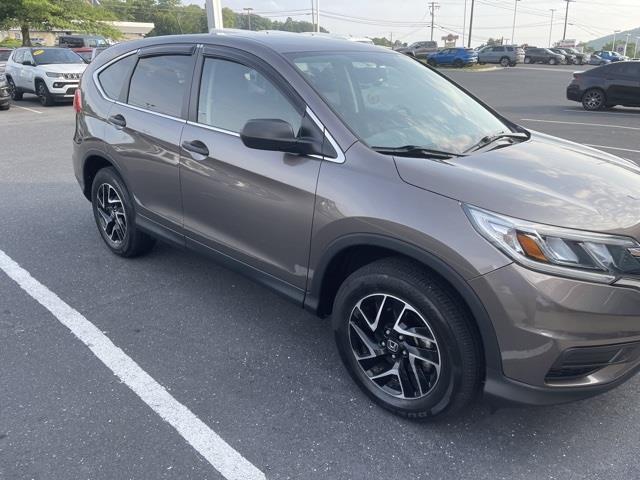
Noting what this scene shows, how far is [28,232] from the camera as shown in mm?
5324

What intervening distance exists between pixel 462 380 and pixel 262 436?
0.98 meters

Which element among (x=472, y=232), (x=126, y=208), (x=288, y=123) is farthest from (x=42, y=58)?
(x=472, y=232)

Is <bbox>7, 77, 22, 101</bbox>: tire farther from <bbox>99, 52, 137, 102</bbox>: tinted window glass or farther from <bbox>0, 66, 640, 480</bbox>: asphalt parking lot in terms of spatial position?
<bbox>0, 66, 640, 480</bbox>: asphalt parking lot

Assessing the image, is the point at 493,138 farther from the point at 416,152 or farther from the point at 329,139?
the point at 329,139

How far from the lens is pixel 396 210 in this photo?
2494 millimetres

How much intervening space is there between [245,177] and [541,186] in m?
1.59

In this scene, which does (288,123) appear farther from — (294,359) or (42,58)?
(42,58)

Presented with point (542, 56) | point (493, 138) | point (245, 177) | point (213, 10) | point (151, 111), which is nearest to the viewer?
point (245, 177)

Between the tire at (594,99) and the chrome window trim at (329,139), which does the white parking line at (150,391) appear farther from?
the tire at (594,99)

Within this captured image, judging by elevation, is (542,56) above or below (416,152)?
above

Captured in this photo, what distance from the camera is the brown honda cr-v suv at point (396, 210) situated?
7.32 feet

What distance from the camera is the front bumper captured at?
2.17 metres

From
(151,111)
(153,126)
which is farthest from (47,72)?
(153,126)

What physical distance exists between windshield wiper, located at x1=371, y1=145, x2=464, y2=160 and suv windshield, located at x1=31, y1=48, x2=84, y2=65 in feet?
54.9
